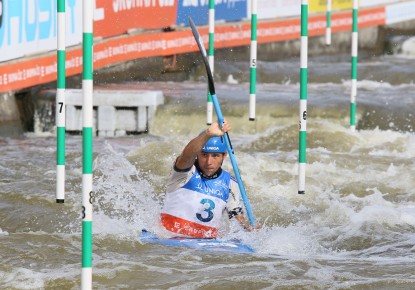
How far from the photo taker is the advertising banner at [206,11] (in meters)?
16.3

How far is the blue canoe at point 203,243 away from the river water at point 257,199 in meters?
0.08

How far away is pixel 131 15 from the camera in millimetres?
15031

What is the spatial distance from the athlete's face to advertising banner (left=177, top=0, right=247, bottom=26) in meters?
8.68

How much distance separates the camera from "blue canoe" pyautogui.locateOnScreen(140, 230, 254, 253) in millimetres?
7371

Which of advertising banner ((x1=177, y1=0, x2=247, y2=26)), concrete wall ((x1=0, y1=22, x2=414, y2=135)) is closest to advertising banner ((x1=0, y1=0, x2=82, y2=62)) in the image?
concrete wall ((x1=0, y1=22, x2=414, y2=135))

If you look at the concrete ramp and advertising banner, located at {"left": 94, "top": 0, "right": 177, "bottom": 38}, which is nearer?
the concrete ramp

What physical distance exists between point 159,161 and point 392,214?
2861 millimetres

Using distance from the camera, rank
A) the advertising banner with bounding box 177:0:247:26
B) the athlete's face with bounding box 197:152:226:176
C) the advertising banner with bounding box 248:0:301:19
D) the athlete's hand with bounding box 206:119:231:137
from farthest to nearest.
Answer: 1. the advertising banner with bounding box 248:0:301:19
2. the advertising banner with bounding box 177:0:247:26
3. the athlete's face with bounding box 197:152:226:176
4. the athlete's hand with bounding box 206:119:231:137

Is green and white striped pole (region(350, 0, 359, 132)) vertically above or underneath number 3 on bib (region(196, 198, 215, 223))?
above

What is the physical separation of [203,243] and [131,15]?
7988 mm

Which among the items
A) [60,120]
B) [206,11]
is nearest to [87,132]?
[60,120]

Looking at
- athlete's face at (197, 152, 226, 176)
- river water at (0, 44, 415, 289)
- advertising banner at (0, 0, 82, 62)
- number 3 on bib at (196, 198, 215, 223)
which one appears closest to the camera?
river water at (0, 44, 415, 289)

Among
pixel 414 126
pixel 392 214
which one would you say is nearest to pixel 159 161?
pixel 392 214

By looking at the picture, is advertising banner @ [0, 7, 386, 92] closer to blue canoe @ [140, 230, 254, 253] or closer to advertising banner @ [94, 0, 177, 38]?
advertising banner @ [94, 0, 177, 38]
